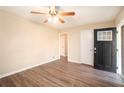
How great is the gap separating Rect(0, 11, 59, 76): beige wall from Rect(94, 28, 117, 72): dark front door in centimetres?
262

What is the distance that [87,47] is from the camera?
4.76 m

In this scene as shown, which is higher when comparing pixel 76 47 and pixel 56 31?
pixel 56 31

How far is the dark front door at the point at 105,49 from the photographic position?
12.1 ft

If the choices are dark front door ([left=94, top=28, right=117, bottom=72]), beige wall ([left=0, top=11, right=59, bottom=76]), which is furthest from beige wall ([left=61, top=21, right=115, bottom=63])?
beige wall ([left=0, top=11, right=59, bottom=76])

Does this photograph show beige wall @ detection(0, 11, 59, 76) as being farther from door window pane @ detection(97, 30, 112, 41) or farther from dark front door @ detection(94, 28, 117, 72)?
door window pane @ detection(97, 30, 112, 41)

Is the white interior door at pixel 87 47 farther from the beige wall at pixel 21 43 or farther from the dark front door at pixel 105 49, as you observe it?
the beige wall at pixel 21 43

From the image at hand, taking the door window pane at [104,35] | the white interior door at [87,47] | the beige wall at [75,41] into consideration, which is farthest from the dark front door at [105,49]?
the beige wall at [75,41]

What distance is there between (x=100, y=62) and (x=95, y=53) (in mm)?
418

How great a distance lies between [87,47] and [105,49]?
1023mm

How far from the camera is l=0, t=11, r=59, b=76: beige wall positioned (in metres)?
3.29

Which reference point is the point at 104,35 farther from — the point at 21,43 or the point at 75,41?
the point at 21,43
